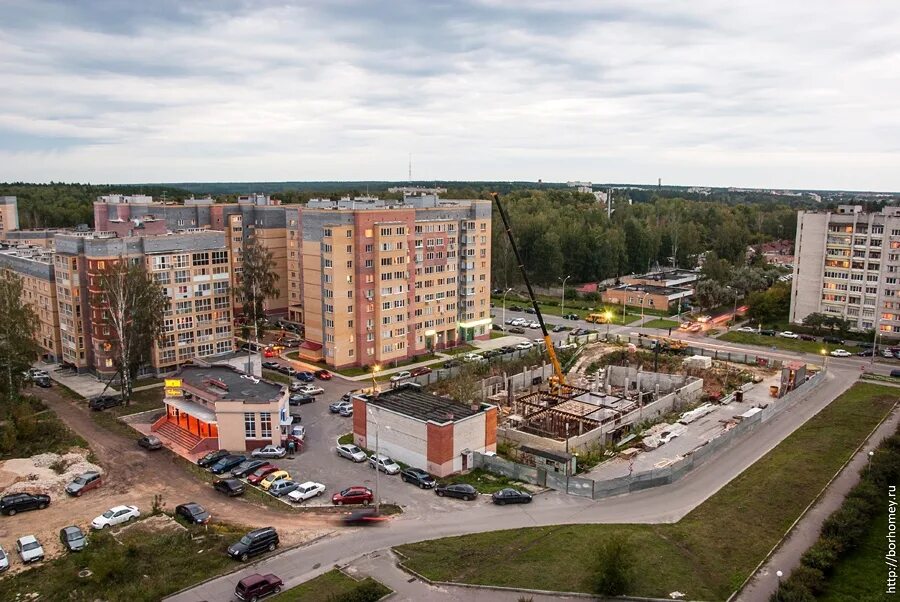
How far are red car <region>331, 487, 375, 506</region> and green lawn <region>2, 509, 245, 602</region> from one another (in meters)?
5.61

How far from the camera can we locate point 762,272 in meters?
102

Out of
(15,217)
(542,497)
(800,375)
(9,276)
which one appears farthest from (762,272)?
(15,217)

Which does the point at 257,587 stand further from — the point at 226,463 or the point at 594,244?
the point at 594,244

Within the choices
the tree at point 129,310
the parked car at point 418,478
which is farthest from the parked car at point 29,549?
the tree at point 129,310

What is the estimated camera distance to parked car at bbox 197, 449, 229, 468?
42.8 m

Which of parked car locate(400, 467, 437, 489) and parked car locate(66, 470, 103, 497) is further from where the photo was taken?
parked car locate(400, 467, 437, 489)

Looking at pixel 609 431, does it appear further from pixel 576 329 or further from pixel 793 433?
pixel 576 329

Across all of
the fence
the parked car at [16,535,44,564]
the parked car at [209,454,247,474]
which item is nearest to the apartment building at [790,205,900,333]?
the fence

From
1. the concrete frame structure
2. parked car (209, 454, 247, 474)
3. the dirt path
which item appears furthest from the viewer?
parked car (209, 454, 247, 474)

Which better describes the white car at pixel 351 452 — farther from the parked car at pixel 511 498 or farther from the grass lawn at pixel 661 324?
the grass lawn at pixel 661 324

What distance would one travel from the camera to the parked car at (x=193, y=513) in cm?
3481

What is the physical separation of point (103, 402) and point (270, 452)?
1861cm

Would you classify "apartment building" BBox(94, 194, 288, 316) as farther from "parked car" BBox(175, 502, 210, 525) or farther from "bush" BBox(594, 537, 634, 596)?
"bush" BBox(594, 537, 634, 596)

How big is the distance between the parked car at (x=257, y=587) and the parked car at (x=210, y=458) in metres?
16.0
